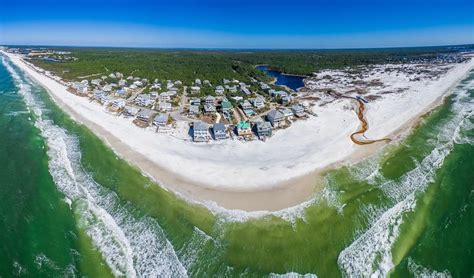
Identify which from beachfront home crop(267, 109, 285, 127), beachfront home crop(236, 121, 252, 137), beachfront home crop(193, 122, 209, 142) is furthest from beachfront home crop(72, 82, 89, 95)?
beachfront home crop(267, 109, 285, 127)

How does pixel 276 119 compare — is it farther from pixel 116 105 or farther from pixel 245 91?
pixel 116 105

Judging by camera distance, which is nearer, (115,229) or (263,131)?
(115,229)

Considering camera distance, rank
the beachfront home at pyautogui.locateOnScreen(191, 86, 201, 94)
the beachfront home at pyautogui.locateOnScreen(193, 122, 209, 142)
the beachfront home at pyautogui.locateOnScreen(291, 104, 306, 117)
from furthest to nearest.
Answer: the beachfront home at pyautogui.locateOnScreen(191, 86, 201, 94) → the beachfront home at pyautogui.locateOnScreen(291, 104, 306, 117) → the beachfront home at pyautogui.locateOnScreen(193, 122, 209, 142)

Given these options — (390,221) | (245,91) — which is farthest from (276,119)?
(245,91)

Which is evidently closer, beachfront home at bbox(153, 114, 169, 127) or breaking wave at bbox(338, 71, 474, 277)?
breaking wave at bbox(338, 71, 474, 277)

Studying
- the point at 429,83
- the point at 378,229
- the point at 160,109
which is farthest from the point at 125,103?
the point at 429,83

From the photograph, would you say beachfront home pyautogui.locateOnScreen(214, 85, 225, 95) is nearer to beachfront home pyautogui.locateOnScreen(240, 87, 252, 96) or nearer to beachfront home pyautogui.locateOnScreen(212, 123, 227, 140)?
beachfront home pyautogui.locateOnScreen(240, 87, 252, 96)

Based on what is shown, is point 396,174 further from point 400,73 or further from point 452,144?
point 400,73

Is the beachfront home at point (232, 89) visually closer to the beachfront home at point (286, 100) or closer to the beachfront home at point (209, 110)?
the beachfront home at point (286, 100)
